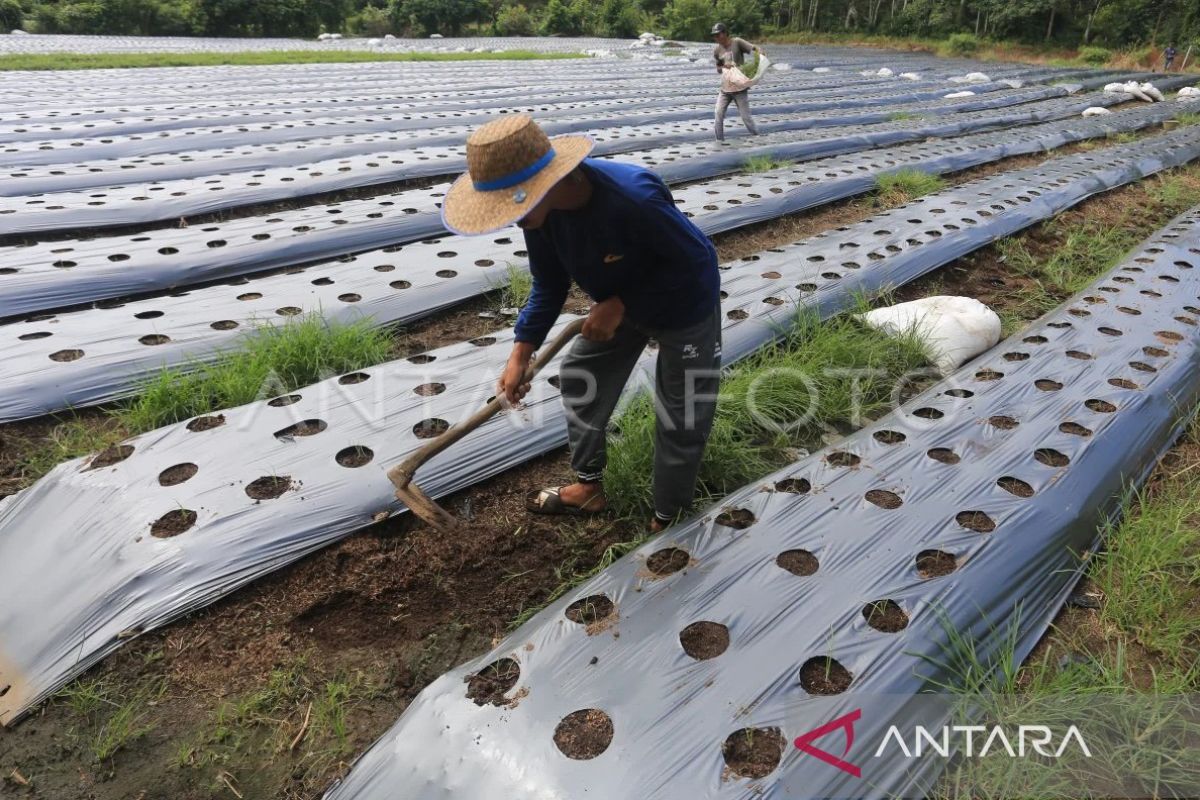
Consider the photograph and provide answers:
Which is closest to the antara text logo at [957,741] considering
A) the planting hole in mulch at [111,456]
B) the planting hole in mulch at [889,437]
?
the planting hole in mulch at [889,437]

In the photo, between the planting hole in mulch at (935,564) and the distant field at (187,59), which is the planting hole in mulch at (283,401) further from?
the distant field at (187,59)

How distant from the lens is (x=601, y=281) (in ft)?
4.94

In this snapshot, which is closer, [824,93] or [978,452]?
[978,452]

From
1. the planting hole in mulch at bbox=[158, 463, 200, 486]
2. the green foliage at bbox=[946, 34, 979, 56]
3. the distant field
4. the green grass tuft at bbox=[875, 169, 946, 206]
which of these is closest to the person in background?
the green grass tuft at bbox=[875, 169, 946, 206]

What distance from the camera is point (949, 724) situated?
1283 millimetres

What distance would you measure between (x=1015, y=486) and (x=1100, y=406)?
2.13 ft

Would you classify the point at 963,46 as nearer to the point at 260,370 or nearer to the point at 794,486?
the point at 794,486

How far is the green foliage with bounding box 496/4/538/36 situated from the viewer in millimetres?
30031

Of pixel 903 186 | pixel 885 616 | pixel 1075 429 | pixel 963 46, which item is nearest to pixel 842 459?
pixel 885 616

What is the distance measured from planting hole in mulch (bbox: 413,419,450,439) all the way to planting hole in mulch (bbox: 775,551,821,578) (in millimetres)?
1104

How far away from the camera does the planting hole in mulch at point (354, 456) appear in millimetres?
1978

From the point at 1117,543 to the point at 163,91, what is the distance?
11.1 metres

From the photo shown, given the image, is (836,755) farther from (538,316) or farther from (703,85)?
(703,85)

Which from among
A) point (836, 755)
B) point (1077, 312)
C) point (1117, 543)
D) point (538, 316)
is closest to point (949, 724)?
point (836, 755)
